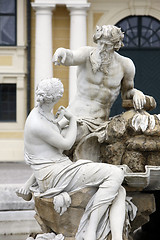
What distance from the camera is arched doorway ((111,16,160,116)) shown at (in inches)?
739

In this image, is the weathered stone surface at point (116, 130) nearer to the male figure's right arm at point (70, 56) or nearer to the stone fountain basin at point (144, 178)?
the stone fountain basin at point (144, 178)

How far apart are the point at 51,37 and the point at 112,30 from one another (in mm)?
12468

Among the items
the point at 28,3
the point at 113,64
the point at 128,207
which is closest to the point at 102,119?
the point at 113,64

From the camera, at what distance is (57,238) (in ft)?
17.4

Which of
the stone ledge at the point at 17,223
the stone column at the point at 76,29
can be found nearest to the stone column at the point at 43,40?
the stone column at the point at 76,29

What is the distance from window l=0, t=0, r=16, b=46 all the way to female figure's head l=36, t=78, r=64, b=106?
13.8 m

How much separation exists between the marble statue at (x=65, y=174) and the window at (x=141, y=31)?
1361cm

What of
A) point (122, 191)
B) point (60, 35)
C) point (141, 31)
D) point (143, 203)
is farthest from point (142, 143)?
point (60, 35)

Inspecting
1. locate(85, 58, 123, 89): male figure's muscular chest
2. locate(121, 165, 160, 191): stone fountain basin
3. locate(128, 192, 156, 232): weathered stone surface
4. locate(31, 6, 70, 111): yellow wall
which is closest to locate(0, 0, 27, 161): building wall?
locate(31, 6, 70, 111): yellow wall

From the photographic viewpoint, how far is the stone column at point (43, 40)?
18.0 metres

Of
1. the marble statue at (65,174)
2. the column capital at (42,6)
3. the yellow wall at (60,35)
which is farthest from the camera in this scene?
the yellow wall at (60,35)

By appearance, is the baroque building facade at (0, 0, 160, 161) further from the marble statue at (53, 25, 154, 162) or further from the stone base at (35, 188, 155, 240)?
the stone base at (35, 188, 155, 240)

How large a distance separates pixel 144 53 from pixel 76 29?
7.49 ft

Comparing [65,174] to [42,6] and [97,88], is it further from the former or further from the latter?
[42,6]
